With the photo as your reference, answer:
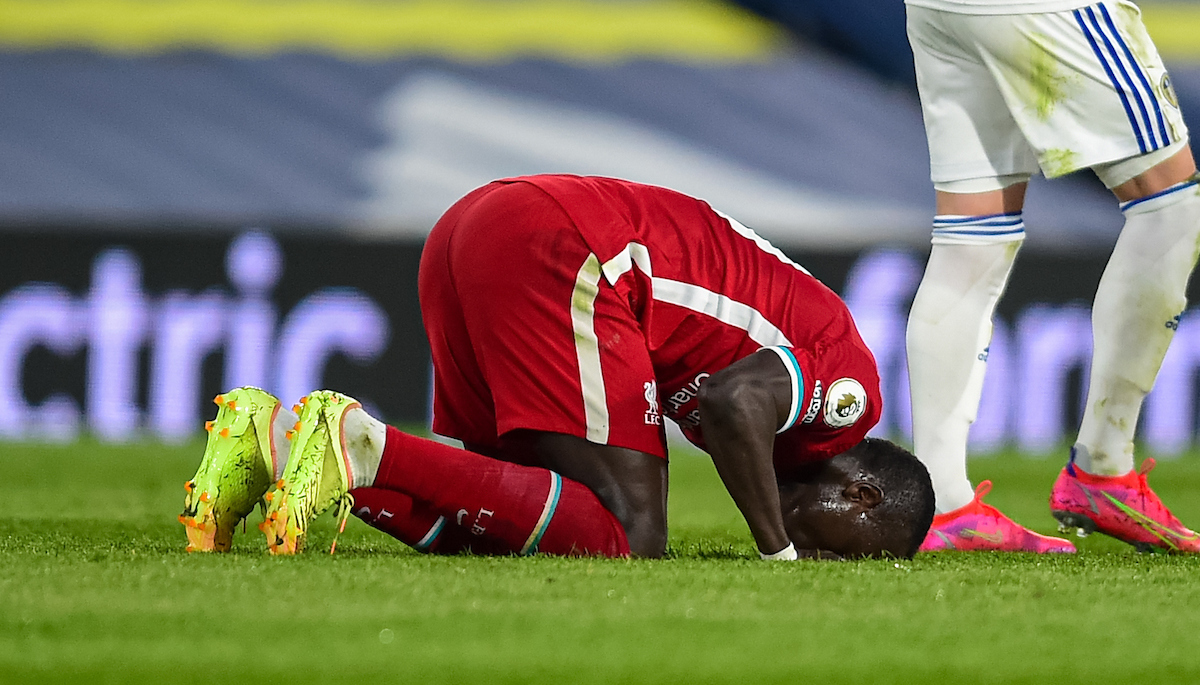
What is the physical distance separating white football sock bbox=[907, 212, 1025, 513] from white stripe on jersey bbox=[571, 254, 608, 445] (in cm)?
80

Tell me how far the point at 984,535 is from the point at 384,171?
772cm

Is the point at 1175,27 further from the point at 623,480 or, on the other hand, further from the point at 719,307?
the point at 623,480

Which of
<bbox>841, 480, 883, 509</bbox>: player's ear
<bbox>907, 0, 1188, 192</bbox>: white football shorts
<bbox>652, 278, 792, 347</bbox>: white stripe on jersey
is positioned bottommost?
<bbox>841, 480, 883, 509</bbox>: player's ear

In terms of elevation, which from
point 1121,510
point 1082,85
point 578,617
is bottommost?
point 1121,510

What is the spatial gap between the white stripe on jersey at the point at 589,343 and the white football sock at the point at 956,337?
31.3 inches

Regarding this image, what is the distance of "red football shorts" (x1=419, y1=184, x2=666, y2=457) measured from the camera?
109 inches

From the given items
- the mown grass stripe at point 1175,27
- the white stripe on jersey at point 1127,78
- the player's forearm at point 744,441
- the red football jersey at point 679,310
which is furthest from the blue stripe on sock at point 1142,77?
the mown grass stripe at point 1175,27

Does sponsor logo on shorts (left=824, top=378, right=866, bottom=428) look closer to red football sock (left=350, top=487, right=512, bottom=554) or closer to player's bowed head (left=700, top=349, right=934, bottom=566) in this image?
player's bowed head (left=700, top=349, right=934, bottom=566)

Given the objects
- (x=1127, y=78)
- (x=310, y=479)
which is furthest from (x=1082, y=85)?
(x=310, y=479)

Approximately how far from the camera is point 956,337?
10.6 feet

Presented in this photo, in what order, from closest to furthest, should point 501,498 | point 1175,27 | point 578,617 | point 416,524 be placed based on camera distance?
point 578,617
point 501,498
point 416,524
point 1175,27

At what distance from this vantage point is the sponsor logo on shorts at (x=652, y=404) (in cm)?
279

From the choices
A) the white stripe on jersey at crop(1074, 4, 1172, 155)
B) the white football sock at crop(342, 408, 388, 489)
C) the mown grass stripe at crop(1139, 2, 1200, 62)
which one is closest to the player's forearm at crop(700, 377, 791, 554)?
the white football sock at crop(342, 408, 388, 489)

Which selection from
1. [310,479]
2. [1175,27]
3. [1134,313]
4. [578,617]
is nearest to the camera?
[578,617]
